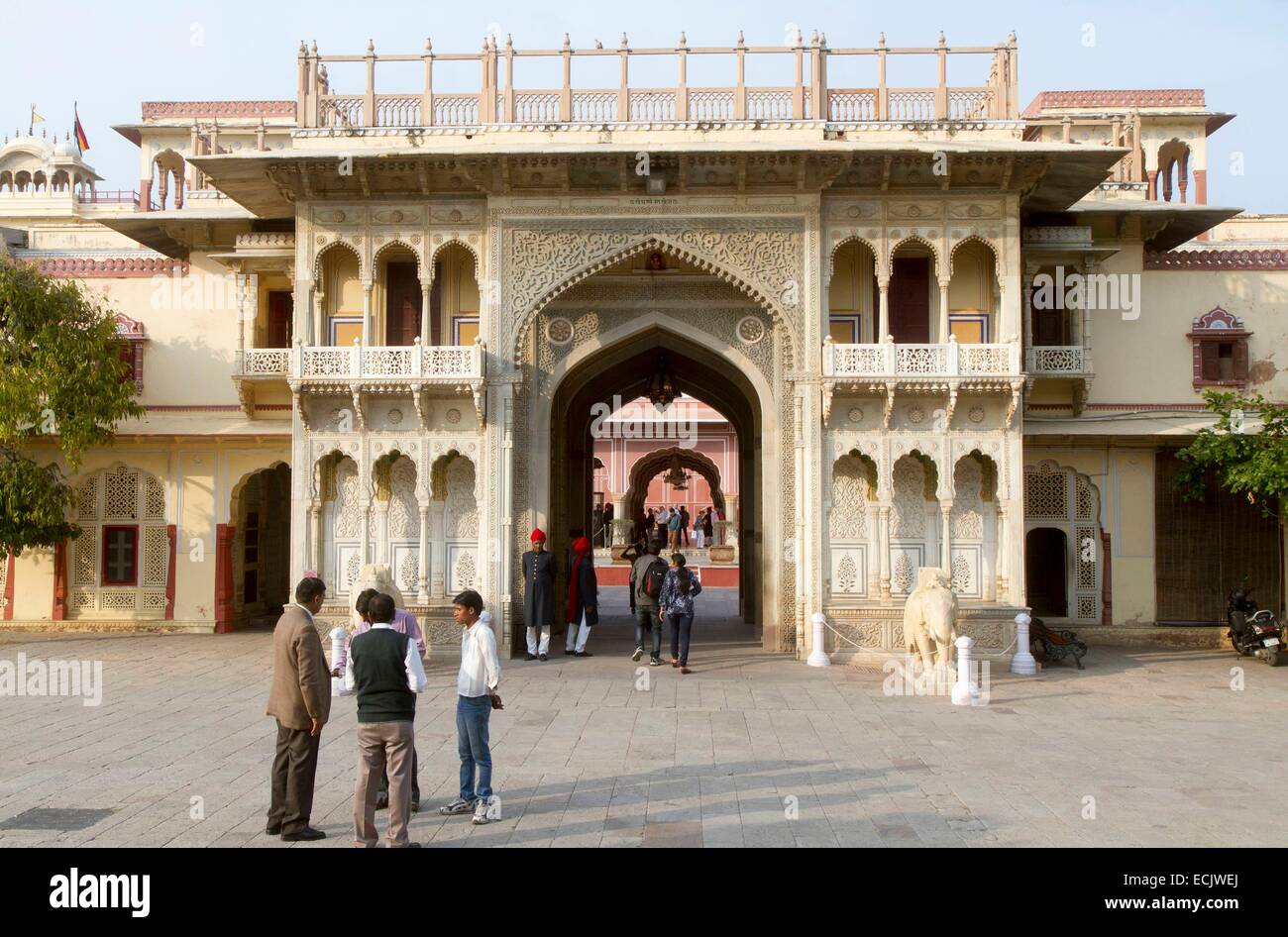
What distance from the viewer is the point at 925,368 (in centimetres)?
1516

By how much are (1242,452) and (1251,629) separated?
2.64 metres

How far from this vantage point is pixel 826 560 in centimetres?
1577

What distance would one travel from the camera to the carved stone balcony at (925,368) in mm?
15094

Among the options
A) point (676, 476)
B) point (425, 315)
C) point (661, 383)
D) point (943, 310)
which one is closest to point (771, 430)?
point (943, 310)

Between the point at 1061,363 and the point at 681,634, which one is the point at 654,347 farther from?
the point at 1061,363

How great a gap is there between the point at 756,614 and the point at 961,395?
20.0 feet

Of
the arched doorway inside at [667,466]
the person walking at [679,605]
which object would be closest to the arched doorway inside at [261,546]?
the person walking at [679,605]

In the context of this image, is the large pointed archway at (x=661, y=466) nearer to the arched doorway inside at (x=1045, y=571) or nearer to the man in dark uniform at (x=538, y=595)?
the arched doorway inside at (x=1045, y=571)

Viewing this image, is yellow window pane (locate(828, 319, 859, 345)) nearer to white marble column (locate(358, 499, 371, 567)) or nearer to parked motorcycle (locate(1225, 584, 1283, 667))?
parked motorcycle (locate(1225, 584, 1283, 667))

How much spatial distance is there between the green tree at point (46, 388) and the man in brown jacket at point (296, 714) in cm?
1142

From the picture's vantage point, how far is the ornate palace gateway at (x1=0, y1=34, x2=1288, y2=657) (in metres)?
15.4
